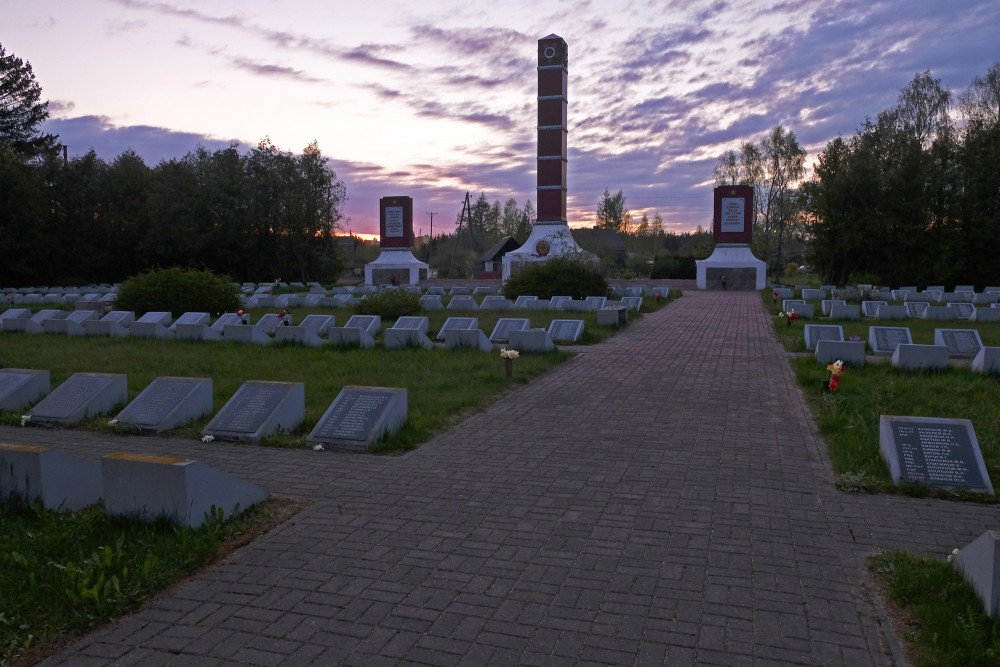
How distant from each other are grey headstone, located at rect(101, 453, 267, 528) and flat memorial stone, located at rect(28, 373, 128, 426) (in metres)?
3.82

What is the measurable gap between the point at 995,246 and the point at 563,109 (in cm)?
2418

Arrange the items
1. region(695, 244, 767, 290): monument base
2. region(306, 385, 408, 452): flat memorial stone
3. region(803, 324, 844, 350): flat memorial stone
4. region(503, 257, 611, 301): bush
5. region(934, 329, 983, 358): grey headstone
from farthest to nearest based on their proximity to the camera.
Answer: region(695, 244, 767, 290): monument base, region(503, 257, 611, 301): bush, region(803, 324, 844, 350): flat memorial stone, region(934, 329, 983, 358): grey headstone, region(306, 385, 408, 452): flat memorial stone

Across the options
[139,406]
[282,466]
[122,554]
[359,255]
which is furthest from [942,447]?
[359,255]

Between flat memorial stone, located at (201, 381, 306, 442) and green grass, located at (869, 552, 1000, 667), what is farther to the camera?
flat memorial stone, located at (201, 381, 306, 442)

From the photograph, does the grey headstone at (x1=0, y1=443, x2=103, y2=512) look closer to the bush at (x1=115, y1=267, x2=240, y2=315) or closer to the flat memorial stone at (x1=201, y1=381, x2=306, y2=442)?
the flat memorial stone at (x1=201, y1=381, x2=306, y2=442)

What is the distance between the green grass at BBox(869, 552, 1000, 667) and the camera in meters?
3.26

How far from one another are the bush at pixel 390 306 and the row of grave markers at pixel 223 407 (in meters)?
11.3

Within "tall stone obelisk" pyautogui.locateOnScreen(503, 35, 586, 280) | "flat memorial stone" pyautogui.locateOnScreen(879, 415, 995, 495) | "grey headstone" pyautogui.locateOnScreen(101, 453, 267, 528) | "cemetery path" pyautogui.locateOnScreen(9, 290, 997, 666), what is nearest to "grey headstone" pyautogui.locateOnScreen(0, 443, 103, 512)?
"grey headstone" pyautogui.locateOnScreen(101, 453, 267, 528)

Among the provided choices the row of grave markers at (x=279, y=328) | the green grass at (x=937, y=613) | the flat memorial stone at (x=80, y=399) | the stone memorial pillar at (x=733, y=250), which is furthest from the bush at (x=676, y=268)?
the green grass at (x=937, y=613)

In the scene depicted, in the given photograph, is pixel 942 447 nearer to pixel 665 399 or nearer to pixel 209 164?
pixel 665 399

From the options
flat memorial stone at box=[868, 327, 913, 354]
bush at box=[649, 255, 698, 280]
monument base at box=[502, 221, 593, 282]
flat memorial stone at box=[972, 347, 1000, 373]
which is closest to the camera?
flat memorial stone at box=[972, 347, 1000, 373]

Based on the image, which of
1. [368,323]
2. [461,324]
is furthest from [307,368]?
[368,323]

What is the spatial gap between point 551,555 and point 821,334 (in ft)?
36.0

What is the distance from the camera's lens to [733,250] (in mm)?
43125
